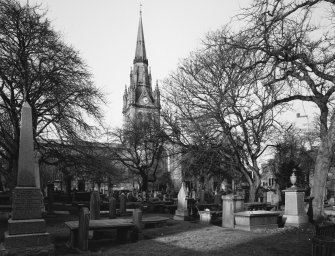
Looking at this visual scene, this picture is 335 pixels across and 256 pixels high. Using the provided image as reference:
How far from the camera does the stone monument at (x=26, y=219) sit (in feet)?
26.7

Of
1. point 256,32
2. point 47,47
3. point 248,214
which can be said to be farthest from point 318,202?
point 47,47

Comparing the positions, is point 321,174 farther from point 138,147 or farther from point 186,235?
point 138,147

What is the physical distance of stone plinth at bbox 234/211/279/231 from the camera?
13.3 meters

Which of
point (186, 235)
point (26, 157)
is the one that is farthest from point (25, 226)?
point (186, 235)

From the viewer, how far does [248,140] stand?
23266 mm

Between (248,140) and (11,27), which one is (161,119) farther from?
(11,27)

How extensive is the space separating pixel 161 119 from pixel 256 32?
18.0 metres

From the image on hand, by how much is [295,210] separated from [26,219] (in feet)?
36.9

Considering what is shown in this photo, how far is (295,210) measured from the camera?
14.4 m

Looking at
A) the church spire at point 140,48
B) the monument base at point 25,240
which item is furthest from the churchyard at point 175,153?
the church spire at point 140,48

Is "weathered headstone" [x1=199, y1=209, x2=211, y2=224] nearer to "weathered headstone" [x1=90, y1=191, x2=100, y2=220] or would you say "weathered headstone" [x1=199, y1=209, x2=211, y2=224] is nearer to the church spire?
"weathered headstone" [x1=90, y1=191, x2=100, y2=220]

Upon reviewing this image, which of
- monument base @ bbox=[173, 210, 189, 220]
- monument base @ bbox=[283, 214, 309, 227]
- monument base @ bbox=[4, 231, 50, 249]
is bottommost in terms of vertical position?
monument base @ bbox=[173, 210, 189, 220]

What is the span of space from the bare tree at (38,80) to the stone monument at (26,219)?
29.3 feet

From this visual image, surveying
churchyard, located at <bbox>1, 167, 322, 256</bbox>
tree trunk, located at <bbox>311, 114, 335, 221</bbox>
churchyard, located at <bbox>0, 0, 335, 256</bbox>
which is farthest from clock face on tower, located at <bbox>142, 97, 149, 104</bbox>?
tree trunk, located at <bbox>311, 114, 335, 221</bbox>
